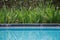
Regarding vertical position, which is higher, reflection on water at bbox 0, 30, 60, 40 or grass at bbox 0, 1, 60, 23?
grass at bbox 0, 1, 60, 23

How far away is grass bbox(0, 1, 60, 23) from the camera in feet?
21.4

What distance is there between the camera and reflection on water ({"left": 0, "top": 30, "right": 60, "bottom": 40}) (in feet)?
17.5

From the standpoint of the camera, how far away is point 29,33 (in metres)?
5.78

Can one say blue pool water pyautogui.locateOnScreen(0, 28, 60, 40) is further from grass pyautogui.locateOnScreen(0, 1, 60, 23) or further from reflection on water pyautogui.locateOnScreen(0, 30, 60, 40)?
grass pyautogui.locateOnScreen(0, 1, 60, 23)

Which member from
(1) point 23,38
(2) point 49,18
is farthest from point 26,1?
(1) point 23,38

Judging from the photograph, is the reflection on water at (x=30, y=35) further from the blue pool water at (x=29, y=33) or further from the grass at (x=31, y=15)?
the grass at (x=31, y=15)

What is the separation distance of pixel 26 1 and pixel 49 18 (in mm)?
1487

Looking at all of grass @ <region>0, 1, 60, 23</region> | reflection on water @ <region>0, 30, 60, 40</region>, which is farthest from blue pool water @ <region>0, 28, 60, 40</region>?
grass @ <region>0, 1, 60, 23</region>

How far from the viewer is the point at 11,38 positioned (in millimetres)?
5312

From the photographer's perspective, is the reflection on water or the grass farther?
the grass

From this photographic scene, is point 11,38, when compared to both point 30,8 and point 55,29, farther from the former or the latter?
point 30,8

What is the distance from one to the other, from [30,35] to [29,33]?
20 cm

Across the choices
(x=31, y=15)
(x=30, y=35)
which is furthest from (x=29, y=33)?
(x=31, y=15)

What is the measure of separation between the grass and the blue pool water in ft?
1.94
